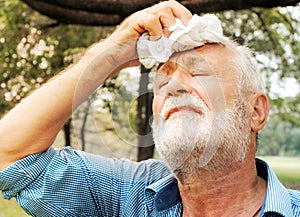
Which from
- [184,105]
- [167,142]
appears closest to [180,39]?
[184,105]

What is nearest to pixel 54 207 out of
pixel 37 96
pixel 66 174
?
pixel 66 174

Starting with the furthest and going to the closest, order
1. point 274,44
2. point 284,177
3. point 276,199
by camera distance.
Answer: point 274,44 < point 284,177 < point 276,199

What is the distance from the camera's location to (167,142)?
1.73 m

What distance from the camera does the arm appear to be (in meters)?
1.78

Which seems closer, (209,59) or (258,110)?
(209,59)

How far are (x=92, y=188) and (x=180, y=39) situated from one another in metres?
0.52

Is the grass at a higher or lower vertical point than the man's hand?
lower

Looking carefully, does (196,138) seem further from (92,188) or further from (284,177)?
(284,177)

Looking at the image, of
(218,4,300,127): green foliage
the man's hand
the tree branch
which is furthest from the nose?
(218,4,300,127): green foliage

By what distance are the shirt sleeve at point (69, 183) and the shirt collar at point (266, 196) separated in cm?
6

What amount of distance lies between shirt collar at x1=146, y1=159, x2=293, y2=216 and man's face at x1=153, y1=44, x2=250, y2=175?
4.9 inches

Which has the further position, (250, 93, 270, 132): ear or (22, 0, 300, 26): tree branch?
(22, 0, 300, 26): tree branch

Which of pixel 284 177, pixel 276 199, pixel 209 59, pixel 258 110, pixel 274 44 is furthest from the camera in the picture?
pixel 274 44

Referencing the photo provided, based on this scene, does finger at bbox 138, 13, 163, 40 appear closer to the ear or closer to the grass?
the ear
